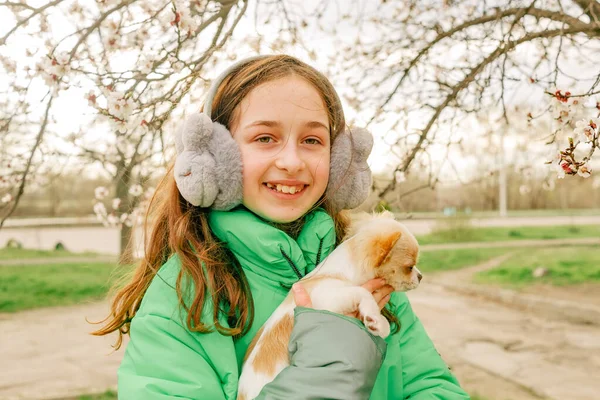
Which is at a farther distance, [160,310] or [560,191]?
[560,191]

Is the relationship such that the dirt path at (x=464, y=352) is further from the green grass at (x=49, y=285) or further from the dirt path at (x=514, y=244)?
the dirt path at (x=514, y=244)

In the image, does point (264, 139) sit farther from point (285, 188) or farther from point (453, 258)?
point (453, 258)

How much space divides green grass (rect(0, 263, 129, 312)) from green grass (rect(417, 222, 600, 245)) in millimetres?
8597

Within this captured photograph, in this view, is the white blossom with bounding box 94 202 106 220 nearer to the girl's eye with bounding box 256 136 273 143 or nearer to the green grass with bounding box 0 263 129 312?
the green grass with bounding box 0 263 129 312

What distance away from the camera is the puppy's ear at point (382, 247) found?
1751mm

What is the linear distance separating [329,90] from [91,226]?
28050mm

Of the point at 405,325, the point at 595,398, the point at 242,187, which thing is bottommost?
the point at 595,398

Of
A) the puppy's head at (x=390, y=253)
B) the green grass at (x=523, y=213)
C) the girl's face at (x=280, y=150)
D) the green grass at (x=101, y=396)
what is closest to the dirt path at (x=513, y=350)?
the green grass at (x=101, y=396)

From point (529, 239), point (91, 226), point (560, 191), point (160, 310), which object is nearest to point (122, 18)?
point (160, 310)

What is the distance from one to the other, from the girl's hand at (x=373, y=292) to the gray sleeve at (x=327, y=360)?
0.05m

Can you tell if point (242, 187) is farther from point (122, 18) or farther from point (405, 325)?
point (122, 18)

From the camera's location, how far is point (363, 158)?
2.08 meters

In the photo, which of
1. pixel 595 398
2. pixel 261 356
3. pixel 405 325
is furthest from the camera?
pixel 595 398

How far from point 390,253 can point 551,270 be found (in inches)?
406
